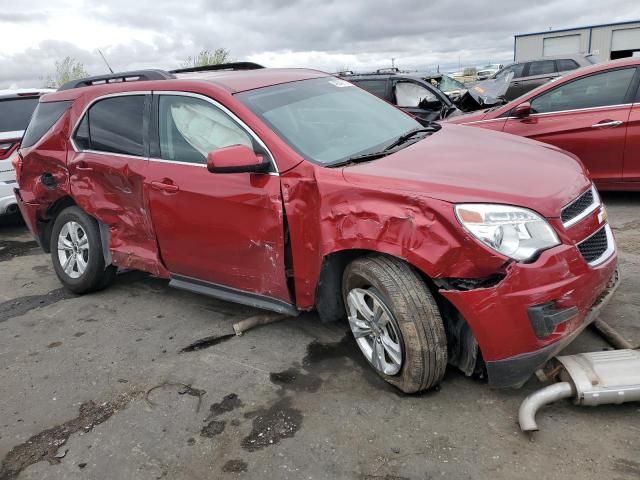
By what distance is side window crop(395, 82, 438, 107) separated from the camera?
9070 mm

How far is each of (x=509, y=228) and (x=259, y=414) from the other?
1.58 m

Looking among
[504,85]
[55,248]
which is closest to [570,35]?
[504,85]

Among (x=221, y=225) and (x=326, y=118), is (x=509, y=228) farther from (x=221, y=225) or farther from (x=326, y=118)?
(x=221, y=225)

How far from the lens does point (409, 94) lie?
9164mm

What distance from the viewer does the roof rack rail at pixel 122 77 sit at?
418 centimetres

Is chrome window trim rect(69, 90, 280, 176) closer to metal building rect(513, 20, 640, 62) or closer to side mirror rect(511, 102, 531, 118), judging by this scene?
side mirror rect(511, 102, 531, 118)

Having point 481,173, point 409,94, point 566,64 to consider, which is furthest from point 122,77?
point 566,64

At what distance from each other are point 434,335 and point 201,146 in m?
1.97

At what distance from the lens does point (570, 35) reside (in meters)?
30.3

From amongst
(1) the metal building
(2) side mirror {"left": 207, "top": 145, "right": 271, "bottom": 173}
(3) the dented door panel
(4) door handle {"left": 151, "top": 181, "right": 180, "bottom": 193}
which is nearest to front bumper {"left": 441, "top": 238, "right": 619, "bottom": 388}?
(3) the dented door panel

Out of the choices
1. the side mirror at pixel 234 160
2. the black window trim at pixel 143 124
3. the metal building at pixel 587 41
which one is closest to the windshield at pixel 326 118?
the side mirror at pixel 234 160

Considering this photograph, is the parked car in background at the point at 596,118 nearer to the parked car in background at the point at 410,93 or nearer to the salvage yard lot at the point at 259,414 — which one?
the salvage yard lot at the point at 259,414

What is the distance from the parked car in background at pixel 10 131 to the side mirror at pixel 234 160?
4.39 m

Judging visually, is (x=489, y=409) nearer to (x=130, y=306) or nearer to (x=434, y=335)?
(x=434, y=335)
